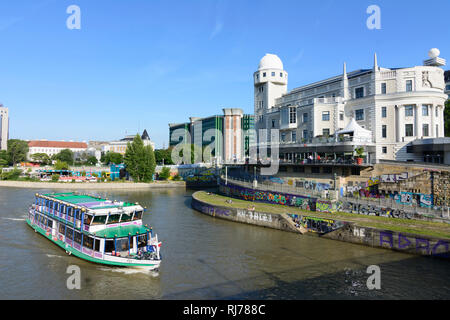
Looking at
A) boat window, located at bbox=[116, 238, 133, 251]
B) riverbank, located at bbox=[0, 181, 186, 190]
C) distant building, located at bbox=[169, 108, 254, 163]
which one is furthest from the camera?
distant building, located at bbox=[169, 108, 254, 163]

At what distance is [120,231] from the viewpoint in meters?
26.8

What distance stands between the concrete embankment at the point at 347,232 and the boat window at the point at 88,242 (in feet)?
76.1

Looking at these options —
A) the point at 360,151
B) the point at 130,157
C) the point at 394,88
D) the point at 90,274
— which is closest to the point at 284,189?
the point at 360,151

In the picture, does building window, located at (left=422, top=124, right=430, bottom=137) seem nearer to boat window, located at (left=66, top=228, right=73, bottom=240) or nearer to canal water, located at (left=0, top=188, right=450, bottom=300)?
canal water, located at (left=0, top=188, right=450, bottom=300)

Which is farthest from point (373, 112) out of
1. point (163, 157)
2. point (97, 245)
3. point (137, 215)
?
point (163, 157)

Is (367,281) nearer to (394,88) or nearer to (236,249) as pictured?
(236,249)

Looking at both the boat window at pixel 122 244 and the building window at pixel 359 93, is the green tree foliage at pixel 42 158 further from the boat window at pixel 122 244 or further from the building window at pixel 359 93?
the boat window at pixel 122 244

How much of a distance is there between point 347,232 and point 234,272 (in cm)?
1524

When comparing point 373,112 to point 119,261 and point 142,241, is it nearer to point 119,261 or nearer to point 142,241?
point 142,241

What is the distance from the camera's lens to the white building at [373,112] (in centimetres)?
4825

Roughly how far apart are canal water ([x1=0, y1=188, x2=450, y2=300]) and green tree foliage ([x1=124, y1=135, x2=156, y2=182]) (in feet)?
233

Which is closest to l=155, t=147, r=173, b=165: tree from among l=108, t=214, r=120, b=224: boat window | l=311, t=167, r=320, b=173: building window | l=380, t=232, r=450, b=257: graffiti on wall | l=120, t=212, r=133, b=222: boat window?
l=311, t=167, r=320, b=173: building window

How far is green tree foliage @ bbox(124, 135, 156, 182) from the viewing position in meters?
108
